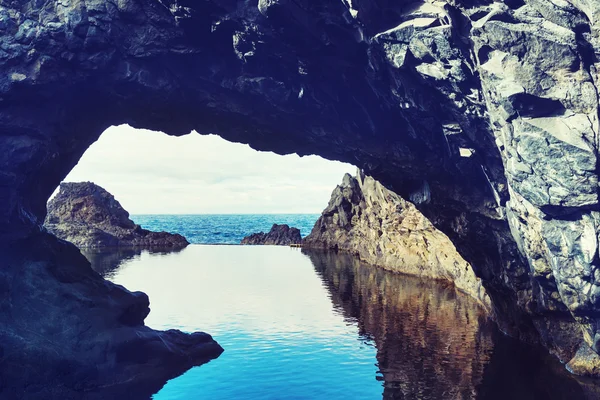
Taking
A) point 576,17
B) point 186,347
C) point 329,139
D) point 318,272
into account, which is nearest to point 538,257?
point 576,17

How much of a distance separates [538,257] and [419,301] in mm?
23228

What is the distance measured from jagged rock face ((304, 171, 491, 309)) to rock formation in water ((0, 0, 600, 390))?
18.3m

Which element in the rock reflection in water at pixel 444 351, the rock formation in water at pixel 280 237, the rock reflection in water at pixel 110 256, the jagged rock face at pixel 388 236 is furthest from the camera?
the rock formation in water at pixel 280 237

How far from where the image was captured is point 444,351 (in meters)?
31.6

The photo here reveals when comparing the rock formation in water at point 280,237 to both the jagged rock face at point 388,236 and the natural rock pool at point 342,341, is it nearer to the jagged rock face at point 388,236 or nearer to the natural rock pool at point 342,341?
the jagged rock face at point 388,236

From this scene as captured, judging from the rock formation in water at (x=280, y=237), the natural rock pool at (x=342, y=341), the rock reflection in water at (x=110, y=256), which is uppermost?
the rock formation in water at (x=280, y=237)

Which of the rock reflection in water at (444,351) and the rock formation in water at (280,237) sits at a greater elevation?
the rock formation in water at (280,237)

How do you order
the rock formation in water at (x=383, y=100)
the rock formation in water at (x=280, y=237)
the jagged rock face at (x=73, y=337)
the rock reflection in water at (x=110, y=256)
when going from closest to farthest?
the rock formation in water at (x=383, y=100)
the jagged rock face at (x=73, y=337)
the rock reflection in water at (x=110, y=256)
the rock formation in water at (x=280, y=237)

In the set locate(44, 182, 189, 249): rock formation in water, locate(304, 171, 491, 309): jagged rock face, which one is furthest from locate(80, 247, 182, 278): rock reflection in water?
locate(304, 171, 491, 309): jagged rock face

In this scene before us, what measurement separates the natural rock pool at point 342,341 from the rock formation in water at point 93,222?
5216 centimetres

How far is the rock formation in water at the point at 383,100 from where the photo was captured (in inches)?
886

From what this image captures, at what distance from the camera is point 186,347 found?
31500mm

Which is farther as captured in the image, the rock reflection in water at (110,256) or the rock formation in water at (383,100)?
the rock reflection in water at (110,256)

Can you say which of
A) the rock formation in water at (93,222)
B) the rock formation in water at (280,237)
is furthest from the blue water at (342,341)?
the rock formation in water at (280,237)
